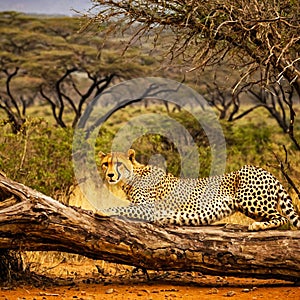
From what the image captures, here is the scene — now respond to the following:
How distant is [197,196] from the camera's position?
20.7 feet

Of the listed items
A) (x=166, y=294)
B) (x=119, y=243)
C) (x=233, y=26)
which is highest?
(x=233, y=26)

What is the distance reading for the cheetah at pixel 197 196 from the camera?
595cm

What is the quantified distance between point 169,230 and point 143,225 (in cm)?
23

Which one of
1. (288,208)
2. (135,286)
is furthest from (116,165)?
(288,208)

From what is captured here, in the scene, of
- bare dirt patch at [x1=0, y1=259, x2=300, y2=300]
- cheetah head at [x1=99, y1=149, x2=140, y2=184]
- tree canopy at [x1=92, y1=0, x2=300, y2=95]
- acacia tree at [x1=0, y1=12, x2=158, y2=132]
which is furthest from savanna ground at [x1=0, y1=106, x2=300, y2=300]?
acacia tree at [x1=0, y1=12, x2=158, y2=132]

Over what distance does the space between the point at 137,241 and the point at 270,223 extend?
1.24 metres

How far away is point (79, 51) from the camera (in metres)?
22.5

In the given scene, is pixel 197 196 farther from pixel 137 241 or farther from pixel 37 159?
pixel 37 159

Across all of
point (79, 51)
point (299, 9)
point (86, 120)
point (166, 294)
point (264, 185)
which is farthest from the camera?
point (79, 51)

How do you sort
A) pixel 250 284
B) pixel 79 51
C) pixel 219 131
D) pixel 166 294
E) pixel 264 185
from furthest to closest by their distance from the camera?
pixel 79 51
pixel 219 131
pixel 264 185
pixel 250 284
pixel 166 294

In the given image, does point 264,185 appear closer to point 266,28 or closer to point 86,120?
point 266,28

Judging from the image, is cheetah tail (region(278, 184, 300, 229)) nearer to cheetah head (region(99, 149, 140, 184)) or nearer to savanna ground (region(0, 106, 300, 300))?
savanna ground (region(0, 106, 300, 300))

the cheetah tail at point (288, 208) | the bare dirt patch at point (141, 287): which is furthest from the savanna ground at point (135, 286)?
the cheetah tail at point (288, 208)

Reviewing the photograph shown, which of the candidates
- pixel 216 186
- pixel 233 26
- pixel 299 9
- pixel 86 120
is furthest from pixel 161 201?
pixel 86 120
